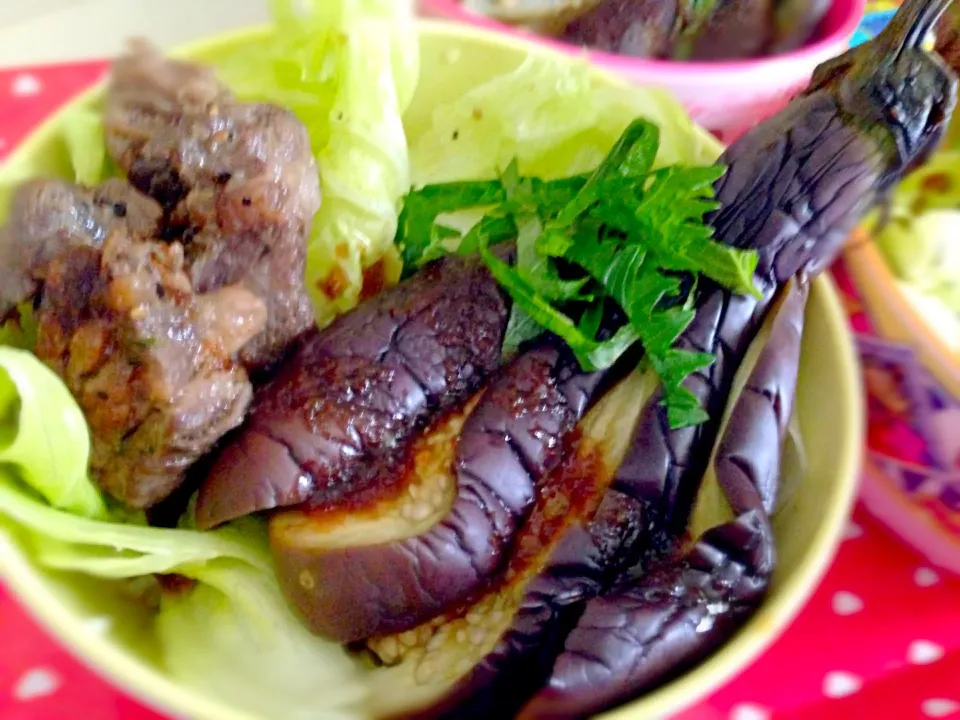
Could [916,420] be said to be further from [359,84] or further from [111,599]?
[111,599]

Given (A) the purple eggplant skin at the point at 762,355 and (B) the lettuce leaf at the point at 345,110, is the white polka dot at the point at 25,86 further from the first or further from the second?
(A) the purple eggplant skin at the point at 762,355

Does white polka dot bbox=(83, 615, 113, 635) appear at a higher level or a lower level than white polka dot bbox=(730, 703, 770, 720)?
higher

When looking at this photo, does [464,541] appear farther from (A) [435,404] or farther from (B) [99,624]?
(B) [99,624]

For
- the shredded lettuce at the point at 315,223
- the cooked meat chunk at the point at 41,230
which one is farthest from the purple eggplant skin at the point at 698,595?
the cooked meat chunk at the point at 41,230

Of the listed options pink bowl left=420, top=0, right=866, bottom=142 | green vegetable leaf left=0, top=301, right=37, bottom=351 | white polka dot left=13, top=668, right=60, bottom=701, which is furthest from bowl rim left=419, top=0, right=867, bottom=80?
white polka dot left=13, top=668, right=60, bottom=701

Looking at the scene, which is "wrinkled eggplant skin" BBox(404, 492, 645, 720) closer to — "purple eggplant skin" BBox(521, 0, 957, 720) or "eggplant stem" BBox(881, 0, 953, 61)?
"purple eggplant skin" BBox(521, 0, 957, 720)

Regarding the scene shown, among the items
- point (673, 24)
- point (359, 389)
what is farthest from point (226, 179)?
point (673, 24)
